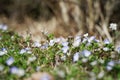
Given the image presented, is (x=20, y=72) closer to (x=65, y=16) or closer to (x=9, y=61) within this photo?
(x=9, y=61)

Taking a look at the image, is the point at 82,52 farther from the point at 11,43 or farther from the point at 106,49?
the point at 11,43

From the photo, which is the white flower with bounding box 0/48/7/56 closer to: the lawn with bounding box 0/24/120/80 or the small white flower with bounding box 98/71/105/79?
the lawn with bounding box 0/24/120/80

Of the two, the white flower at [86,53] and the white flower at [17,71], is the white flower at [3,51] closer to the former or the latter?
the white flower at [17,71]

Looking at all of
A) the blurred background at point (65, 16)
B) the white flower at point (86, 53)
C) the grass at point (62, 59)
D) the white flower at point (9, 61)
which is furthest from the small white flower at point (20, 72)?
the blurred background at point (65, 16)

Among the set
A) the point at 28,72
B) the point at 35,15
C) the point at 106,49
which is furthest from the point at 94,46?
the point at 35,15

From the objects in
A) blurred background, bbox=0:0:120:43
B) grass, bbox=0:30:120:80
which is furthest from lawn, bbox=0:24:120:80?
blurred background, bbox=0:0:120:43

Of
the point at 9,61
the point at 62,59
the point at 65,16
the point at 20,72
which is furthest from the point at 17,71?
the point at 65,16

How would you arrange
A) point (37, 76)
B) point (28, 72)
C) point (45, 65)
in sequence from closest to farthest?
point (37, 76), point (28, 72), point (45, 65)
